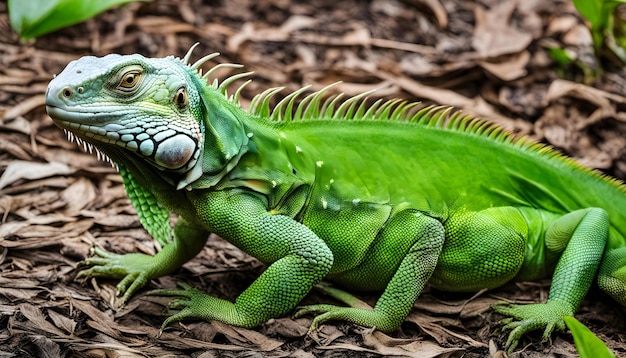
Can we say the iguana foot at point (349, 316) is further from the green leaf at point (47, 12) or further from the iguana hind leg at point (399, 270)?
the green leaf at point (47, 12)

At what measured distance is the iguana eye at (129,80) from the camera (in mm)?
4205

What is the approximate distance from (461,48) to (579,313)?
4.29 metres

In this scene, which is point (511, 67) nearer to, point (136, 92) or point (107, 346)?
point (136, 92)

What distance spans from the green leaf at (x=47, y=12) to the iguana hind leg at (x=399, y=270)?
3.65 metres

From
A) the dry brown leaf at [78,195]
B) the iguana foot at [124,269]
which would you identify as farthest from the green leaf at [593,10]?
the dry brown leaf at [78,195]

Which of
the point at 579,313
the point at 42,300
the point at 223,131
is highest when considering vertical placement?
the point at 223,131

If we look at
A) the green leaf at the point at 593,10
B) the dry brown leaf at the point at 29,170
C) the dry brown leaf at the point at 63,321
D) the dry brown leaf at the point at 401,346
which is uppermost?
the green leaf at the point at 593,10

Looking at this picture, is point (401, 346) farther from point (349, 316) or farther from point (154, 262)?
point (154, 262)

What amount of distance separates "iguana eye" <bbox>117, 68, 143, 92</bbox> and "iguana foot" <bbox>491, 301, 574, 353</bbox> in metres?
2.87

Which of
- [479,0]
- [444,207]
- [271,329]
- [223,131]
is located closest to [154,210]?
[223,131]

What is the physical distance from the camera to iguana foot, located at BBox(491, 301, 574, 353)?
474 cm

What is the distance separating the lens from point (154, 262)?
17.3 feet

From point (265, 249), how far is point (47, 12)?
354 cm

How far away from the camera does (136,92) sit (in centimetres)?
425
